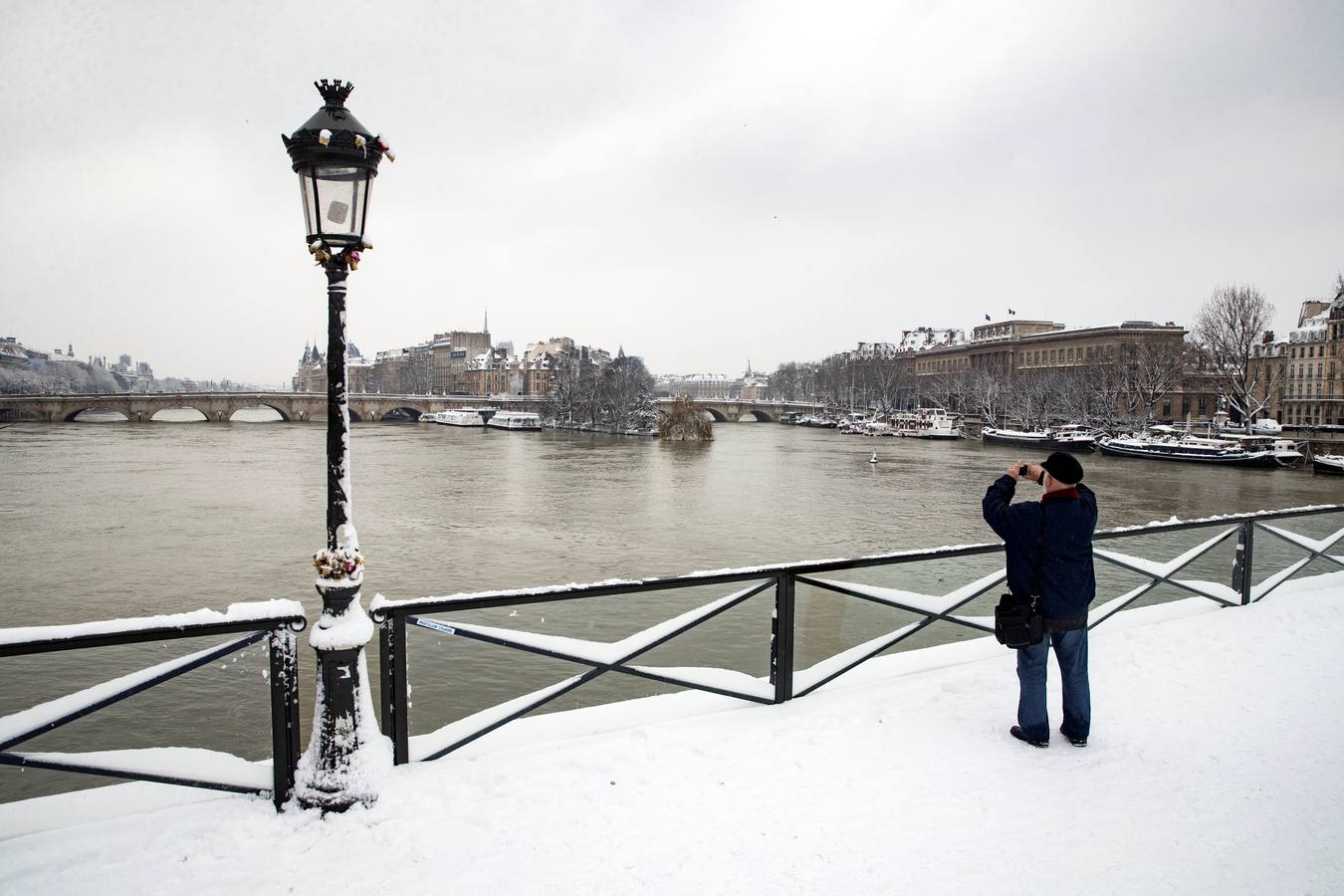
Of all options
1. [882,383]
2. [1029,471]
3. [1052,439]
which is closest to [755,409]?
[882,383]

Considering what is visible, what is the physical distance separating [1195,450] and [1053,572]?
51179mm

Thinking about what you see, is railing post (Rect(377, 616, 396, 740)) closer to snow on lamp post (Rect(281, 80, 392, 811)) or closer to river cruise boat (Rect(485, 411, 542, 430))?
snow on lamp post (Rect(281, 80, 392, 811))

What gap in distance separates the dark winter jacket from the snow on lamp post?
3.34 metres

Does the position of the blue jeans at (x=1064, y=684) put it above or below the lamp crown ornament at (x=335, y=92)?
below

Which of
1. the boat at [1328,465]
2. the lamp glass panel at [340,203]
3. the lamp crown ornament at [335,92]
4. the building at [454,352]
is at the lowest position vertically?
the boat at [1328,465]

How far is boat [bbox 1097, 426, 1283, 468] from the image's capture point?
143ft

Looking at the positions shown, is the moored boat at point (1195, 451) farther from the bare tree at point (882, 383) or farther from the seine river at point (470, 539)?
the bare tree at point (882, 383)

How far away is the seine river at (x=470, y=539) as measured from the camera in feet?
28.8

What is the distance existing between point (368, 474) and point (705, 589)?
80.4 ft

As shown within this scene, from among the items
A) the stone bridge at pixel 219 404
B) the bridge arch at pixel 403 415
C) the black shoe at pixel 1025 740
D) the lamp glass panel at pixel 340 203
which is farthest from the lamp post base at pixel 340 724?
the bridge arch at pixel 403 415

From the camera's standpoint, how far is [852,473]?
37844 millimetres

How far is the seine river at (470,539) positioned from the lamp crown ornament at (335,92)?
5635 mm

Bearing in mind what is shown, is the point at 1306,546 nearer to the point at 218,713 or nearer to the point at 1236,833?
the point at 1236,833

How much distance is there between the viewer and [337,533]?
3.88 meters
